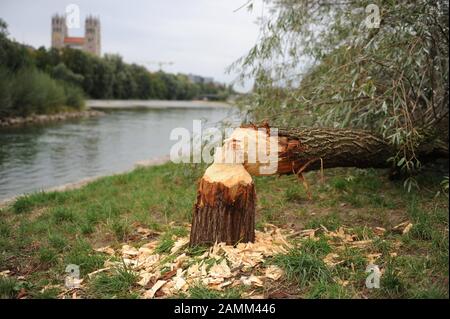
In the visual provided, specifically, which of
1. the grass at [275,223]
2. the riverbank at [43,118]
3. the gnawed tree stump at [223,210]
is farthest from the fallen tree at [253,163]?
the riverbank at [43,118]

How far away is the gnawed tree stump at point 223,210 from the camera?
12.4 feet

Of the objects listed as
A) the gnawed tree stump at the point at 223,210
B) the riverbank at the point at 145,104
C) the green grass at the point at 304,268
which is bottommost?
the green grass at the point at 304,268

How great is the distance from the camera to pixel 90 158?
41.8ft

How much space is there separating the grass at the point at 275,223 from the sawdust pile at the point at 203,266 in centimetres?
10

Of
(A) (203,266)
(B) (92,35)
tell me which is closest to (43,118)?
(A) (203,266)

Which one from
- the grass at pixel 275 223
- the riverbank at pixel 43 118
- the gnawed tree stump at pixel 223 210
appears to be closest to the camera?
the grass at pixel 275 223

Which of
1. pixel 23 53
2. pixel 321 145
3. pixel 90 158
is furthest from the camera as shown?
pixel 90 158

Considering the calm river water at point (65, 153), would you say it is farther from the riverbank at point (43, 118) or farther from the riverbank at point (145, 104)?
the riverbank at point (145, 104)

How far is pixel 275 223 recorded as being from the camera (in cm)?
484

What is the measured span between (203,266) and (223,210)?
1.87ft

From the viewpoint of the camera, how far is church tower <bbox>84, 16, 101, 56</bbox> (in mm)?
55688
